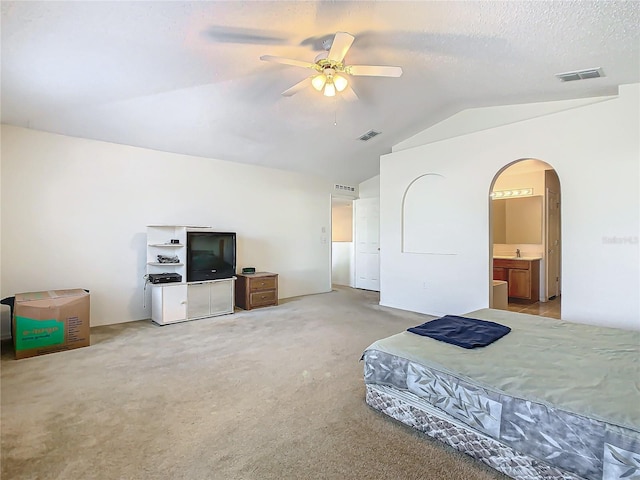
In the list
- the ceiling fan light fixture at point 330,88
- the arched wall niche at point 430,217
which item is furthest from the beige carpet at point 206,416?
the ceiling fan light fixture at point 330,88

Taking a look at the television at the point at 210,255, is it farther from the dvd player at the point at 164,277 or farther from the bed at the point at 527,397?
the bed at the point at 527,397

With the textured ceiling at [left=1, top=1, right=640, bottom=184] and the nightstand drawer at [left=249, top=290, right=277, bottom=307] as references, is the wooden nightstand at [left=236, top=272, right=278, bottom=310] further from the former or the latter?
the textured ceiling at [left=1, top=1, right=640, bottom=184]

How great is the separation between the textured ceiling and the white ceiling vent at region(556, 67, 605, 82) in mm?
76

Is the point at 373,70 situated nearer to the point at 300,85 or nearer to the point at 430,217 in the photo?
the point at 300,85

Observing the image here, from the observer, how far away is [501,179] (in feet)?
22.9

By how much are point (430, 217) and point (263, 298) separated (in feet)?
10.6

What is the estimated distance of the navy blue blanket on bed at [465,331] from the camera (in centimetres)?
234

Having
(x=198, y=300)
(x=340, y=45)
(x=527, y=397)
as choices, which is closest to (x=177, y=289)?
(x=198, y=300)

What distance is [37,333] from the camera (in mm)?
3443

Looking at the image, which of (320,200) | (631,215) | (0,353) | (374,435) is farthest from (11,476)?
(320,200)

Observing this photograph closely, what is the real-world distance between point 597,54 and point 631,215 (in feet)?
5.63

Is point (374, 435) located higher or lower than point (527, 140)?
lower

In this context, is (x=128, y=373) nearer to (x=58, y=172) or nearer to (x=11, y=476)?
(x=11, y=476)

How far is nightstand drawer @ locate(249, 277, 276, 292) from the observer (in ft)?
18.6
